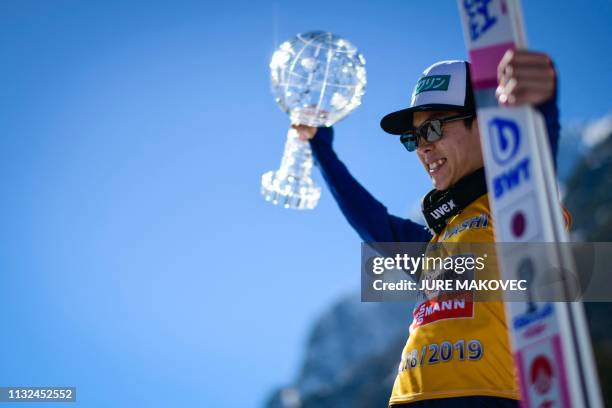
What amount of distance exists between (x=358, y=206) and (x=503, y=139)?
2875 millimetres

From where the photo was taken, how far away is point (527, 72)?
2.32m

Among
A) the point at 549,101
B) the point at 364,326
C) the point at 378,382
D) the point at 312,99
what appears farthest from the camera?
the point at 364,326

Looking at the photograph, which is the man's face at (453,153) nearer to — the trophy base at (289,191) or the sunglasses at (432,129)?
the sunglasses at (432,129)

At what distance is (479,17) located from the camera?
8.19ft

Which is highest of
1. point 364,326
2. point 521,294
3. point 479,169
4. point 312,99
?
point 364,326

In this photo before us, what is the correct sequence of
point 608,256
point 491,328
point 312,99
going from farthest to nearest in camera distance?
1. point 608,256
2. point 312,99
3. point 491,328

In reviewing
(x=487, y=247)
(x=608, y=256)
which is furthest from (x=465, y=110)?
(x=608, y=256)

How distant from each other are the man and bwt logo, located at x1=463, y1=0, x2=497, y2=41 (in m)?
0.32

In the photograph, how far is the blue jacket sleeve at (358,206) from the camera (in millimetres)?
5043

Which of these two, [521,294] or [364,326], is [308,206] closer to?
[521,294]

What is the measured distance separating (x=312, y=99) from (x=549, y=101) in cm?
274

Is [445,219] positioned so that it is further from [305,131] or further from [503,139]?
[503,139]

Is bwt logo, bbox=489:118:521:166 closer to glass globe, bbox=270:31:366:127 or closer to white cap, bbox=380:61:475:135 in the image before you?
white cap, bbox=380:61:475:135

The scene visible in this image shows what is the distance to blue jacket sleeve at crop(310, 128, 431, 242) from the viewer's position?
16.5 ft
